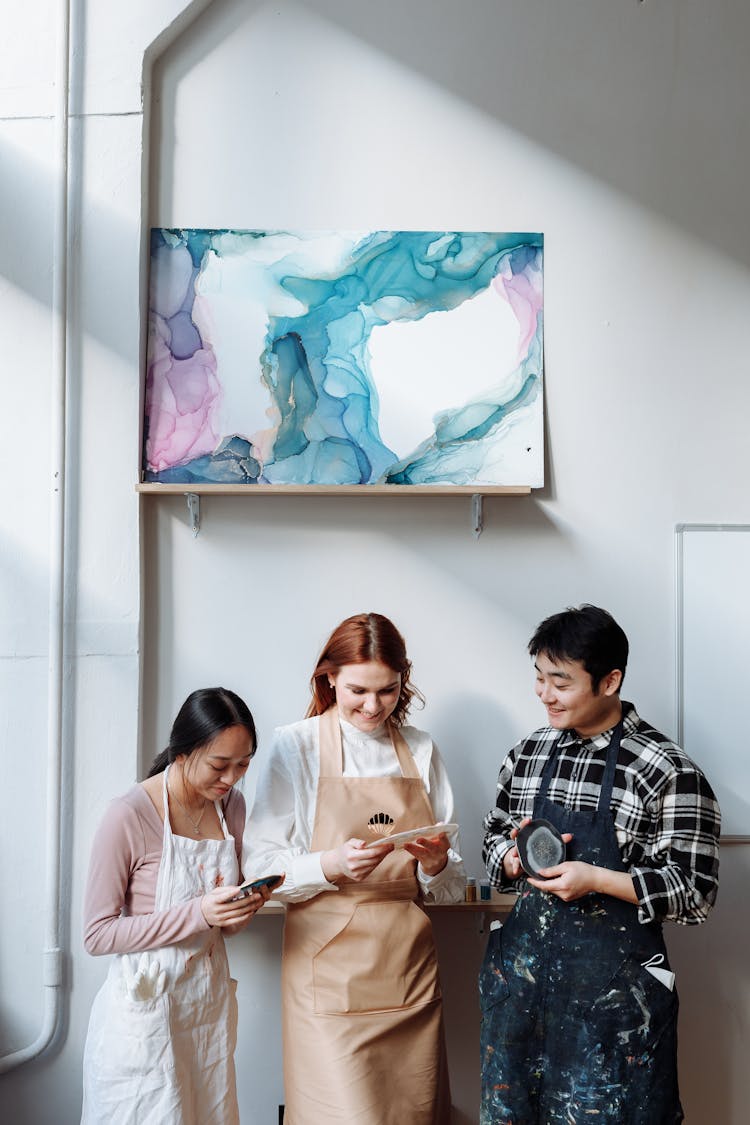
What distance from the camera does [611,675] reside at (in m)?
2.21

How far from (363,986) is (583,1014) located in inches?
19.2

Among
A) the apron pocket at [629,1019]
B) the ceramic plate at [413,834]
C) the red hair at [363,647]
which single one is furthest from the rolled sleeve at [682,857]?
the red hair at [363,647]

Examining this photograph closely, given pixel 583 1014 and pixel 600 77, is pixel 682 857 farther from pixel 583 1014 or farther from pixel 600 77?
pixel 600 77

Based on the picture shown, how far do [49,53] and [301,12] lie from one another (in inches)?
28.7

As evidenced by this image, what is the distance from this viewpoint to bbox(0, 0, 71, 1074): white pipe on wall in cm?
266

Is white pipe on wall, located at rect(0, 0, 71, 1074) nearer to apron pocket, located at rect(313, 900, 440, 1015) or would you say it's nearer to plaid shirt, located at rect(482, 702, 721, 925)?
apron pocket, located at rect(313, 900, 440, 1015)

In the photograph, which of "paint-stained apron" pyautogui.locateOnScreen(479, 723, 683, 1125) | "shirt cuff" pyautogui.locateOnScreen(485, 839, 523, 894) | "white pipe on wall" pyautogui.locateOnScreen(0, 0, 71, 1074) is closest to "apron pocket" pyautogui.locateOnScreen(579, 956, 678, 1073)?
"paint-stained apron" pyautogui.locateOnScreen(479, 723, 683, 1125)

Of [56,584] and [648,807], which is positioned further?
[56,584]

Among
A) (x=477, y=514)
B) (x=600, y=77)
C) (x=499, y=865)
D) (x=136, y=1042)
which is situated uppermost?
(x=600, y=77)

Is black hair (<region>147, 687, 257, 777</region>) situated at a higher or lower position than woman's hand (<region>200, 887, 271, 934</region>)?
higher

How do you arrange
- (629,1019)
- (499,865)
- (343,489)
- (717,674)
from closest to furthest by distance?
(629,1019) → (499,865) → (343,489) → (717,674)

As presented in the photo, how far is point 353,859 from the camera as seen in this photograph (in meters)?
2.14

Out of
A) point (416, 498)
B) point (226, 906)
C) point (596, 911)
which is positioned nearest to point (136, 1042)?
point (226, 906)

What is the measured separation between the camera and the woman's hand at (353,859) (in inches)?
84.1
